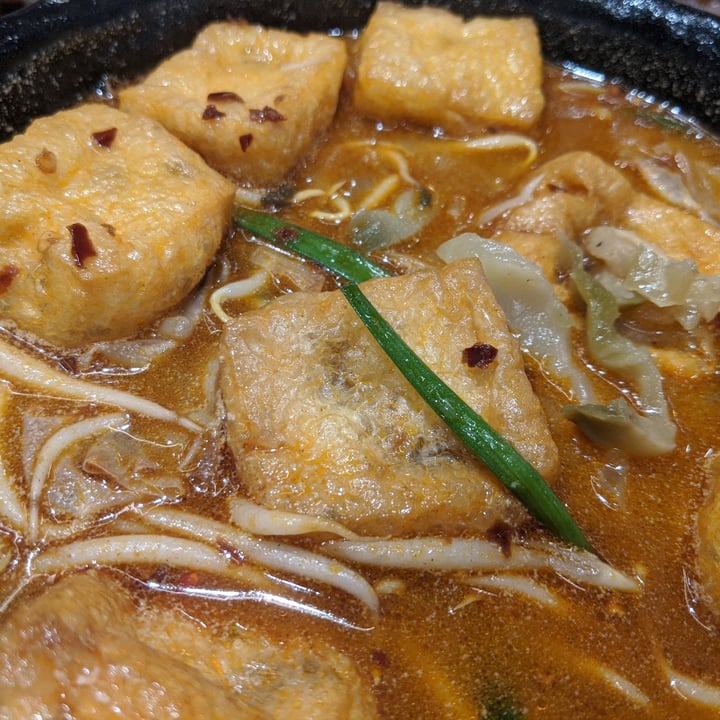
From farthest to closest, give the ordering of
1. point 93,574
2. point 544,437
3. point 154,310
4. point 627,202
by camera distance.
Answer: point 627,202, point 154,310, point 544,437, point 93,574

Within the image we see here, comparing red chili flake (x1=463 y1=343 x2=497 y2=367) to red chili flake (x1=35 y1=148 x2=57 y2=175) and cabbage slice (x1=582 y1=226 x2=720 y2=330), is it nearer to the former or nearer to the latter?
cabbage slice (x1=582 y1=226 x2=720 y2=330)

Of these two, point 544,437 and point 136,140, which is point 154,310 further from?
point 544,437

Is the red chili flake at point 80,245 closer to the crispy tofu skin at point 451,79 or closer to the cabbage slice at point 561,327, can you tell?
the cabbage slice at point 561,327

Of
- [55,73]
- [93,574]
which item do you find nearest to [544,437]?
[93,574]

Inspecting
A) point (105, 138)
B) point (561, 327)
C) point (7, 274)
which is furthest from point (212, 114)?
point (561, 327)

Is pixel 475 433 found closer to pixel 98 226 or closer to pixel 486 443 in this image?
pixel 486 443

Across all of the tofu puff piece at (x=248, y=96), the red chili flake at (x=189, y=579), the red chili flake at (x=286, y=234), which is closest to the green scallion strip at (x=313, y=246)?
the red chili flake at (x=286, y=234)
